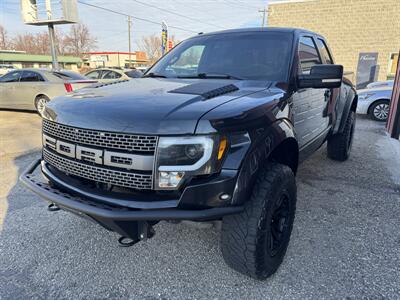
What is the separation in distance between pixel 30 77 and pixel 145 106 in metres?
9.09

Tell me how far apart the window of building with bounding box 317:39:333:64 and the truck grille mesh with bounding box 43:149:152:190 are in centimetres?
299

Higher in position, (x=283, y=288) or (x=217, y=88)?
(x=217, y=88)

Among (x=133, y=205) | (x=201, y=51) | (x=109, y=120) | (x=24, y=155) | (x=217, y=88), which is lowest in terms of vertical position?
(x=24, y=155)

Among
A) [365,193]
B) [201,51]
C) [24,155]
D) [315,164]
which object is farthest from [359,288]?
[24,155]

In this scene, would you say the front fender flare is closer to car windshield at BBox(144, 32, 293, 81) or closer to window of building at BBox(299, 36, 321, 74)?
car windshield at BBox(144, 32, 293, 81)

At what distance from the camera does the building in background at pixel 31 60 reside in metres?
52.9

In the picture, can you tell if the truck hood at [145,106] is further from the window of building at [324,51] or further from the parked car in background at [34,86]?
the parked car in background at [34,86]

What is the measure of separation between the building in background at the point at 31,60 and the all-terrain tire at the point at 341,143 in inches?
2114

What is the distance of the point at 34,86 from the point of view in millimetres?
9086

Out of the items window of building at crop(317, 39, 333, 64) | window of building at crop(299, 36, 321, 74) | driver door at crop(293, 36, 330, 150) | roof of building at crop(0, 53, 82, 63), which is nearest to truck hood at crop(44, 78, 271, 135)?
driver door at crop(293, 36, 330, 150)

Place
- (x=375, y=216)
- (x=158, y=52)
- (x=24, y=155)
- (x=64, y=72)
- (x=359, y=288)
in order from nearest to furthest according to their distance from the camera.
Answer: (x=359, y=288), (x=375, y=216), (x=24, y=155), (x=64, y=72), (x=158, y=52)

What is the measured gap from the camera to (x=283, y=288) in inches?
86.0

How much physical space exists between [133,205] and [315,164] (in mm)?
3994

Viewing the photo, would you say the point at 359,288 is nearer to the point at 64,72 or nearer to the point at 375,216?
the point at 375,216
